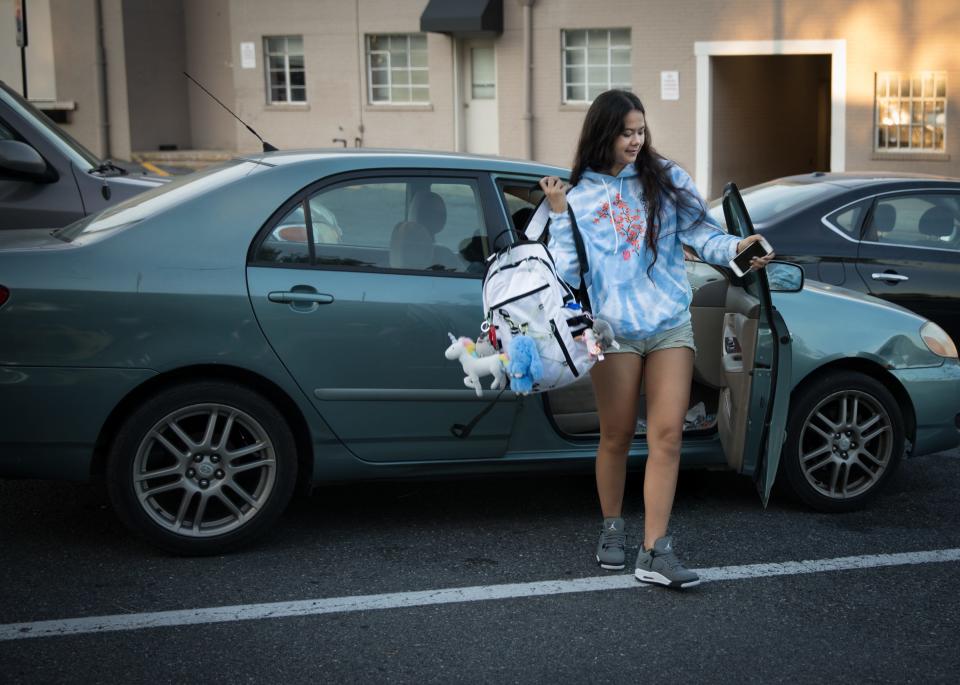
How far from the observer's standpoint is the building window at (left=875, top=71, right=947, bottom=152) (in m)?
17.0

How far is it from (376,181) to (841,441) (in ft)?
7.27

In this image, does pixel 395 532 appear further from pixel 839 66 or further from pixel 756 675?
pixel 839 66

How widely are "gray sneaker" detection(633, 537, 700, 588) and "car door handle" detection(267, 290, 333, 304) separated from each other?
1.49m

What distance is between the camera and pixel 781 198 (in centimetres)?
783

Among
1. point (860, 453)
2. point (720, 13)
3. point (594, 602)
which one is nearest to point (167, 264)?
point (594, 602)

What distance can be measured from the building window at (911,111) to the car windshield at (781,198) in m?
9.88

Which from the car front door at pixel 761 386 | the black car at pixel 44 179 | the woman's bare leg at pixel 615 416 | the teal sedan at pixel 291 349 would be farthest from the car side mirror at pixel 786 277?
the black car at pixel 44 179

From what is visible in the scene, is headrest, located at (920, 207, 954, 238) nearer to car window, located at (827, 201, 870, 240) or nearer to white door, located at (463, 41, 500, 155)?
car window, located at (827, 201, 870, 240)

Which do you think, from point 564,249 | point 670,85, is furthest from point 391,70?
point 564,249

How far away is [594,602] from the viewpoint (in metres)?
4.27

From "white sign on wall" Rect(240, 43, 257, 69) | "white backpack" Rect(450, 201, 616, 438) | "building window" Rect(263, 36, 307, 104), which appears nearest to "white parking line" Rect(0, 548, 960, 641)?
"white backpack" Rect(450, 201, 616, 438)

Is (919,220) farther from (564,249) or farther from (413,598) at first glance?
(413,598)

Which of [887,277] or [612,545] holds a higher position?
[887,277]

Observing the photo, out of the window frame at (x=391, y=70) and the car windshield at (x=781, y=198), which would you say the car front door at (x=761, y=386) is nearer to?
the car windshield at (x=781, y=198)
